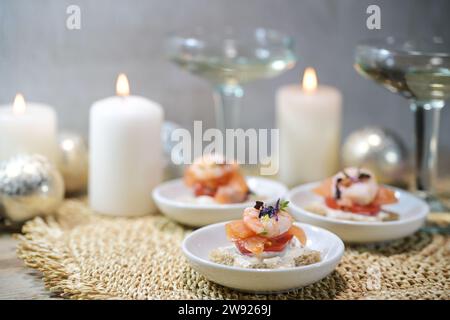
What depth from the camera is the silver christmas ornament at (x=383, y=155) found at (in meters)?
1.10

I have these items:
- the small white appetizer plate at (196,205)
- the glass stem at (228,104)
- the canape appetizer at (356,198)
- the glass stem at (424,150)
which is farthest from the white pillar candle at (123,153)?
the glass stem at (424,150)

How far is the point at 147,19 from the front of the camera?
3.80ft

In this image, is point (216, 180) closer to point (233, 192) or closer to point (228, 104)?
point (233, 192)

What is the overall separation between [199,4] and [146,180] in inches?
12.7

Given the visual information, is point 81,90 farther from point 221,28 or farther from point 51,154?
point 221,28

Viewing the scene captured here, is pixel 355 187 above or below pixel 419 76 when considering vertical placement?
below

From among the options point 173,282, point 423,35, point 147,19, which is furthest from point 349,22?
point 173,282

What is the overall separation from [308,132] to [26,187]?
1.39 ft

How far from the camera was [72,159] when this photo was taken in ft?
3.54

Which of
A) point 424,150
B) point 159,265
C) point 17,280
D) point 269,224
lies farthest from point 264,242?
→ point 424,150

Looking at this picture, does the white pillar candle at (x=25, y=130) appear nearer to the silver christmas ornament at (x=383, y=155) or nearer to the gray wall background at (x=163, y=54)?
the gray wall background at (x=163, y=54)

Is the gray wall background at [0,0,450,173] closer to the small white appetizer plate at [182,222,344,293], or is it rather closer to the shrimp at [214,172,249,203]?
the shrimp at [214,172,249,203]
